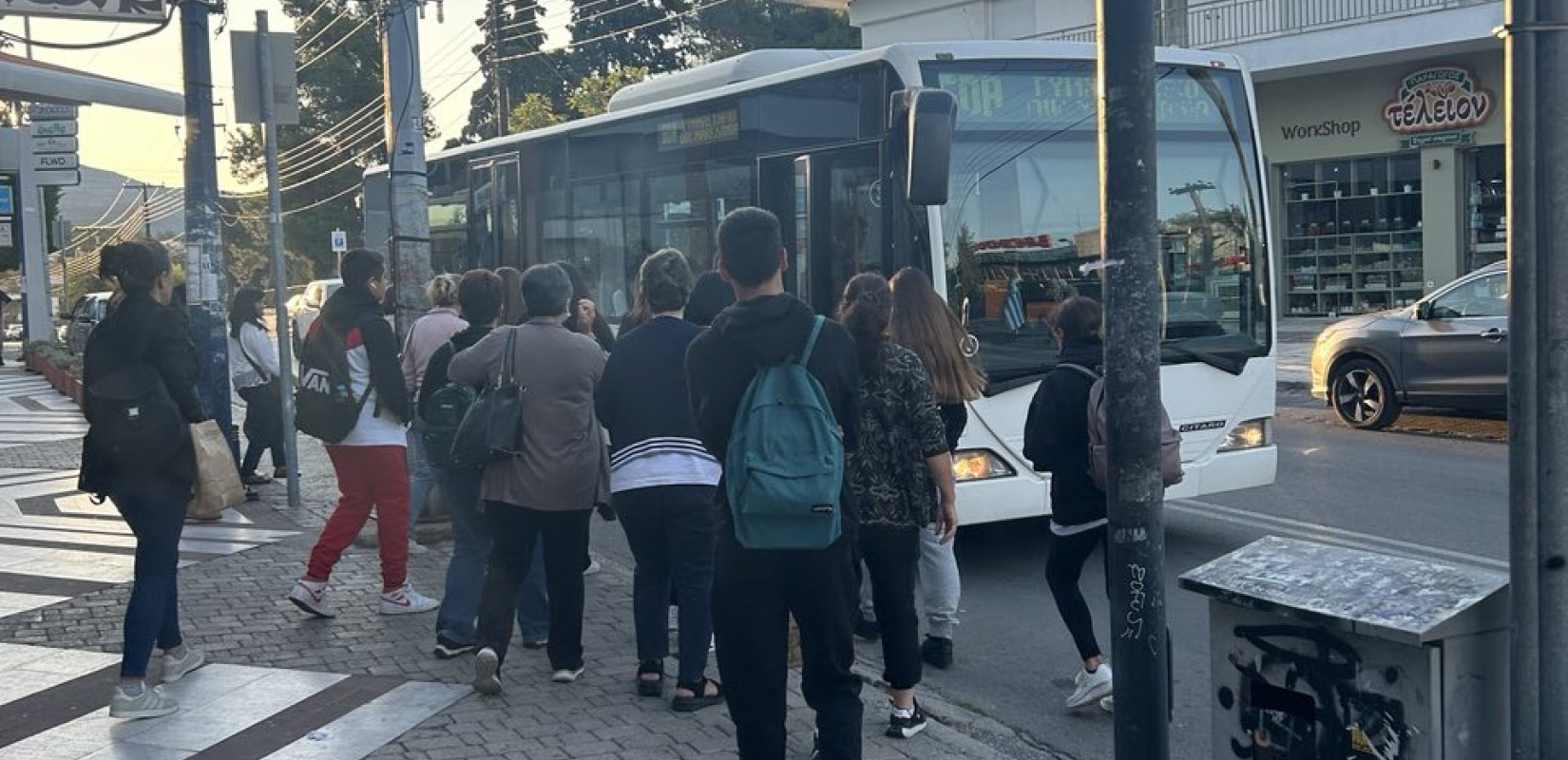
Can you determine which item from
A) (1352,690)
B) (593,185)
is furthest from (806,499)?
(593,185)

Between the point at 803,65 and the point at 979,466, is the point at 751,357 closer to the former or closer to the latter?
the point at 979,466

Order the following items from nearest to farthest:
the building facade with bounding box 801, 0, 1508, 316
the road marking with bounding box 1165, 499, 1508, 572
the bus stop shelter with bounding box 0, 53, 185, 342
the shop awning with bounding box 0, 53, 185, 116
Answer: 1. the road marking with bounding box 1165, 499, 1508, 572
2. the shop awning with bounding box 0, 53, 185, 116
3. the bus stop shelter with bounding box 0, 53, 185, 342
4. the building facade with bounding box 801, 0, 1508, 316

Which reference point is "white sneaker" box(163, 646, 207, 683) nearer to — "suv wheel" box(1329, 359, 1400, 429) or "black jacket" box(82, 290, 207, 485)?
"black jacket" box(82, 290, 207, 485)

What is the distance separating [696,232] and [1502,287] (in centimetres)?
781

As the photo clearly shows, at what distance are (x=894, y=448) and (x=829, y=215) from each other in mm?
3920

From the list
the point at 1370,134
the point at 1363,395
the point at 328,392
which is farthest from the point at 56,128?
the point at 1370,134

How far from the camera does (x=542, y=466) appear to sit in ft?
20.2

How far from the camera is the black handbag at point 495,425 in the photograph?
20.0ft

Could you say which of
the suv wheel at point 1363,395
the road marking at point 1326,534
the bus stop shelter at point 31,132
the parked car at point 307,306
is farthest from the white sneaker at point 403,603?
the parked car at point 307,306

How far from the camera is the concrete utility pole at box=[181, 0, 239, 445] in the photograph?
10789mm

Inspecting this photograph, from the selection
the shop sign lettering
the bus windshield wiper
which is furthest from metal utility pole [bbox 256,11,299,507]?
the shop sign lettering

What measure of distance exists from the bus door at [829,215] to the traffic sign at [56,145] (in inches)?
703

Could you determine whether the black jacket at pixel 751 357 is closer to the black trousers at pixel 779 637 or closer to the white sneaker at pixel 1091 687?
the black trousers at pixel 779 637

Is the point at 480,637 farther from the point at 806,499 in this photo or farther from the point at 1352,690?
the point at 1352,690
